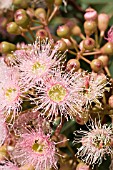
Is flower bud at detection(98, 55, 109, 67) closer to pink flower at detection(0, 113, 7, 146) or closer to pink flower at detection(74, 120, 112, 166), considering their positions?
pink flower at detection(74, 120, 112, 166)

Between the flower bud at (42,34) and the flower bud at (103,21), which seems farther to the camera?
the flower bud at (103,21)

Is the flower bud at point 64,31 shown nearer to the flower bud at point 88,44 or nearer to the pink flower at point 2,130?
the flower bud at point 88,44

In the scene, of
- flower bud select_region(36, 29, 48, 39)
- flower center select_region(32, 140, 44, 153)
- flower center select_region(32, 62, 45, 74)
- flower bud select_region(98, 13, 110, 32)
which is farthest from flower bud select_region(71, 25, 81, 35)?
flower center select_region(32, 140, 44, 153)

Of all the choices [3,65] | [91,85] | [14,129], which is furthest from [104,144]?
[3,65]

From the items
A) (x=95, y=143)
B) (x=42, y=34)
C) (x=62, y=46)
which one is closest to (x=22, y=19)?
(x=42, y=34)

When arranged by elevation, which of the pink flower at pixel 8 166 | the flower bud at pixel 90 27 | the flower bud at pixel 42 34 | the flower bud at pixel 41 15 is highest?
the flower bud at pixel 41 15

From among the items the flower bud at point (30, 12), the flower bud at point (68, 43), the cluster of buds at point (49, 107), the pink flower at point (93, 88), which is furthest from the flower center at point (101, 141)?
the flower bud at point (30, 12)
